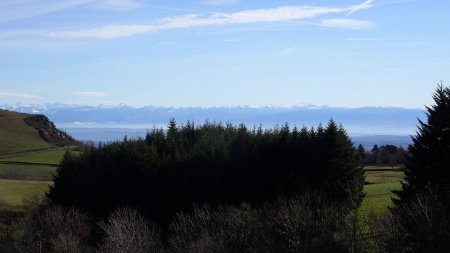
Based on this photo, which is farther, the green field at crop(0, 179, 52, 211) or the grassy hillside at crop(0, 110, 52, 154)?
the grassy hillside at crop(0, 110, 52, 154)

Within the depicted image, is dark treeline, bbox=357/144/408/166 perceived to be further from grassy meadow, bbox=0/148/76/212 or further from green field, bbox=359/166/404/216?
grassy meadow, bbox=0/148/76/212

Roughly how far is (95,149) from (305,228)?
33196 millimetres

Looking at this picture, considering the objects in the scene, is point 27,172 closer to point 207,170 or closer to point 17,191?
point 17,191

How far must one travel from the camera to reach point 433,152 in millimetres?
28344

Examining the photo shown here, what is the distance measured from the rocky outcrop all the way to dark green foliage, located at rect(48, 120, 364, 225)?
68.6 meters

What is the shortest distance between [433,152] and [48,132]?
368 ft

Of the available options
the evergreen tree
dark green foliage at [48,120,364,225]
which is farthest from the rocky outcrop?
the evergreen tree

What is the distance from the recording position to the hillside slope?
110 m

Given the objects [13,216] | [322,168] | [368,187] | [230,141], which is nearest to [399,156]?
[368,187]

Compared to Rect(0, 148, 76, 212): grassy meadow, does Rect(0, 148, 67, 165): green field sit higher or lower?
higher

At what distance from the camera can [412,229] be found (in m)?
23.1

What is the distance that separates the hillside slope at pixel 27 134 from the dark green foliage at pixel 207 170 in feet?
181

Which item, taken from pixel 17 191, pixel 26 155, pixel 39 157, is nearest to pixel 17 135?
pixel 26 155

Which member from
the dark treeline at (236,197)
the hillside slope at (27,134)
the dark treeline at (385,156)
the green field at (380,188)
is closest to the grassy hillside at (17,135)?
the hillside slope at (27,134)
